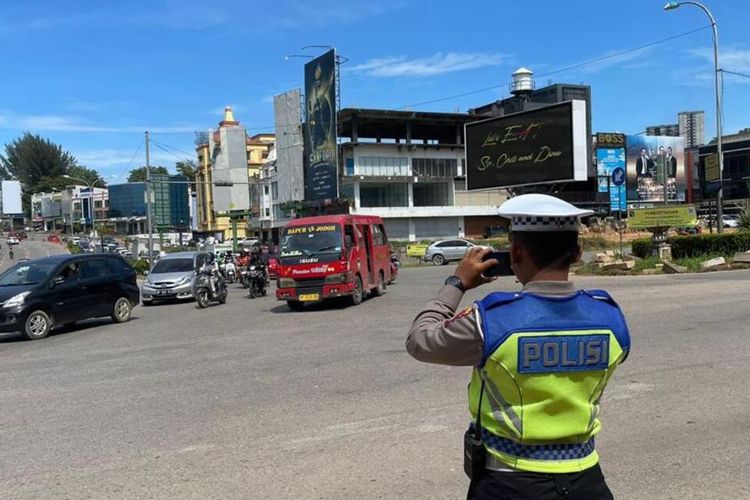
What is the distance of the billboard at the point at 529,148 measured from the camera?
33.0 meters

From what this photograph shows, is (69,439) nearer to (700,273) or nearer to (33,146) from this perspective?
(700,273)

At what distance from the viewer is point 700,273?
70.4 feet

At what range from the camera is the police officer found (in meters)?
2.01

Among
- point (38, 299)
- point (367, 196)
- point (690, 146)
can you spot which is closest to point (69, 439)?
point (38, 299)

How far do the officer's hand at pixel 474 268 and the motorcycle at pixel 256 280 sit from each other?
19.7 metres

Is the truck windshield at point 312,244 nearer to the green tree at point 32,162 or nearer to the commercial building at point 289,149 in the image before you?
the commercial building at point 289,149

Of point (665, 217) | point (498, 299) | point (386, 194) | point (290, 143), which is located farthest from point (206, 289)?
point (386, 194)

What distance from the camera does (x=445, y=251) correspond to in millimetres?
40812

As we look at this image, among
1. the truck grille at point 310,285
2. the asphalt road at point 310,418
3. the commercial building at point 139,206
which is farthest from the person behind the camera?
the commercial building at point 139,206

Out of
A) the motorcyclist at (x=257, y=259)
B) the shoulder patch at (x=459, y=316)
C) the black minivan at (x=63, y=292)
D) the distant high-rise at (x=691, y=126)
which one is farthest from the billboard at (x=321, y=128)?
the distant high-rise at (x=691, y=126)

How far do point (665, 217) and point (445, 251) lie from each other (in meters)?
17.2

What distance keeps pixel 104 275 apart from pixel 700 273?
717 inches

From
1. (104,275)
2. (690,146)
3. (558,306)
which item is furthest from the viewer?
(690,146)

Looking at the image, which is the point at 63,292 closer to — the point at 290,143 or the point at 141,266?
the point at 141,266
